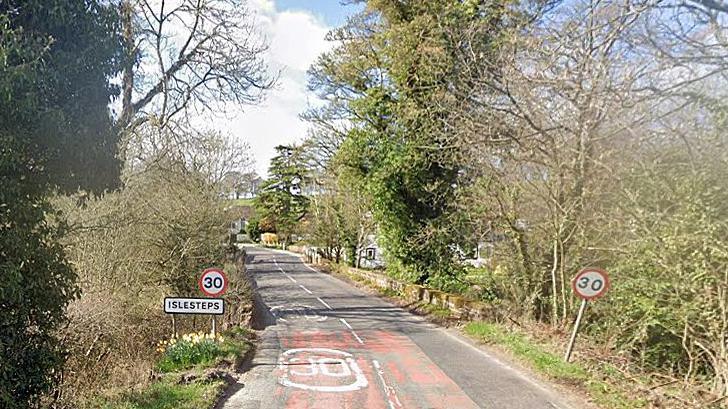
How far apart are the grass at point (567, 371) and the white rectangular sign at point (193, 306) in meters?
6.03

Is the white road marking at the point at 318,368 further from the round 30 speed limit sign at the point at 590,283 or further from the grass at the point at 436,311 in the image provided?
the grass at the point at 436,311

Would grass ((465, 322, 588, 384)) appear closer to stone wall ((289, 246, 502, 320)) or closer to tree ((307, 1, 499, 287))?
stone wall ((289, 246, 502, 320))

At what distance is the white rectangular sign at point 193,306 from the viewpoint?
10.1m

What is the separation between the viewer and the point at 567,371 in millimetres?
9297

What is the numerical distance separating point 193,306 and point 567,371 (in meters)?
6.82

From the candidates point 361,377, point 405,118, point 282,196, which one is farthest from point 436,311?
point 282,196

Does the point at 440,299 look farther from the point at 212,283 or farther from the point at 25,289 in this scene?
the point at 25,289

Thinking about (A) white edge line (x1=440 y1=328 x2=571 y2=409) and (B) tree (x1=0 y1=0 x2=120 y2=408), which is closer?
(B) tree (x1=0 y1=0 x2=120 y2=408)

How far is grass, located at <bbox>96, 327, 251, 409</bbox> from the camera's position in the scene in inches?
287

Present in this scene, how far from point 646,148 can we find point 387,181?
12242mm

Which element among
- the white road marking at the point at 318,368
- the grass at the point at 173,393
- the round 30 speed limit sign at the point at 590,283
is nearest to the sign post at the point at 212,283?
the grass at the point at 173,393

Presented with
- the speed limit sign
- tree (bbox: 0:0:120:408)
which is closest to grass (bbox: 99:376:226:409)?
tree (bbox: 0:0:120:408)

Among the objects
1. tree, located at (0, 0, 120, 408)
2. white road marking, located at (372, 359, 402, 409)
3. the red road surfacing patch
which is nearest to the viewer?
tree, located at (0, 0, 120, 408)

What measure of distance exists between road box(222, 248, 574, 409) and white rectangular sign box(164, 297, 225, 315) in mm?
1341
